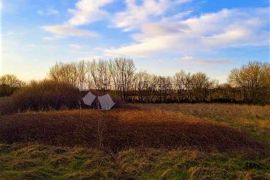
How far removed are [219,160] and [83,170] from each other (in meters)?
3.69

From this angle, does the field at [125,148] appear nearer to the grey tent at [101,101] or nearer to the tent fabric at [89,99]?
the grey tent at [101,101]

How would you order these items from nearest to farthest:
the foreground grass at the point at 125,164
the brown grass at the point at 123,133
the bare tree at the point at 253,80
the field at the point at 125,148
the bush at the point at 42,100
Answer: the foreground grass at the point at 125,164
the field at the point at 125,148
the brown grass at the point at 123,133
the bush at the point at 42,100
the bare tree at the point at 253,80

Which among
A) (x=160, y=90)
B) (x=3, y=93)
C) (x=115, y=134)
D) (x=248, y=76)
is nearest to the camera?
(x=115, y=134)

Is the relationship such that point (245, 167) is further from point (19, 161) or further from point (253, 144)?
point (19, 161)

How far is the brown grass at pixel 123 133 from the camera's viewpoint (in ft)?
38.5

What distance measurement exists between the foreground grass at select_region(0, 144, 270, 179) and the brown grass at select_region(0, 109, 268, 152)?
1219 mm

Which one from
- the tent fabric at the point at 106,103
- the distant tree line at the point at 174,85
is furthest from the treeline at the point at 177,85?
the tent fabric at the point at 106,103

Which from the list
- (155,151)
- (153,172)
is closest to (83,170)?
(153,172)

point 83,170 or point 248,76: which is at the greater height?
point 248,76

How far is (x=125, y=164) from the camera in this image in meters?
8.64

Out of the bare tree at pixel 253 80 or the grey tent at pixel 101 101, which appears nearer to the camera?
the grey tent at pixel 101 101

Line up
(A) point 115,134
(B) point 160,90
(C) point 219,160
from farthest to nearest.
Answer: (B) point 160,90
(A) point 115,134
(C) point 219,160

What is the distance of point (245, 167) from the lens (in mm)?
8906

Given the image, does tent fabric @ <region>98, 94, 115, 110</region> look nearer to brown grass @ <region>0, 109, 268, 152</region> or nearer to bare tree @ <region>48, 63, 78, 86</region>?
brown grass @ <region>0, 109, 268, 152</region>
